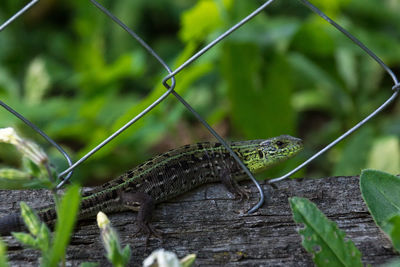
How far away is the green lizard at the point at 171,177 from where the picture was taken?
8.61 feet

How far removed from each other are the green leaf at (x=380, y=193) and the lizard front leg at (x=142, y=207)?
95cm

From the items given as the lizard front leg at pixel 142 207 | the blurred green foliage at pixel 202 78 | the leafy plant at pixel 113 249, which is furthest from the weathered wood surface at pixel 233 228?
the blurred green foliage at pixel 202 78

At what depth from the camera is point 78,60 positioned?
6035 mm

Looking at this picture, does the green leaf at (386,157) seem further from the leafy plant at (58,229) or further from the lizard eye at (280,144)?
the leafy plant at (58,229)

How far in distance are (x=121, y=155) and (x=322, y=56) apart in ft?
7.75

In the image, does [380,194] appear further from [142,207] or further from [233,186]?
[142,207]

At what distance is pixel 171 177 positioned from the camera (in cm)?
308

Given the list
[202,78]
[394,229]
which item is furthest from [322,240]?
[202,78]

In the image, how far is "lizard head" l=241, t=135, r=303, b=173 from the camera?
3.46 meters

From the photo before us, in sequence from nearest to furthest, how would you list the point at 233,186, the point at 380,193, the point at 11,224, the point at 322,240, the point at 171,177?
the point at 322,240, the point at 380,193, the point at 11,224, the point at 233,186, the point at 171,177

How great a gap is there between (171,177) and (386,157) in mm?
2224

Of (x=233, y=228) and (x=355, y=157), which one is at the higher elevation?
(x=355, y=157)

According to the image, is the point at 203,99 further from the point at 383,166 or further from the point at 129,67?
the point at 383,166

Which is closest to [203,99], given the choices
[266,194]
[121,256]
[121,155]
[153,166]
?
Result: [121,155]
